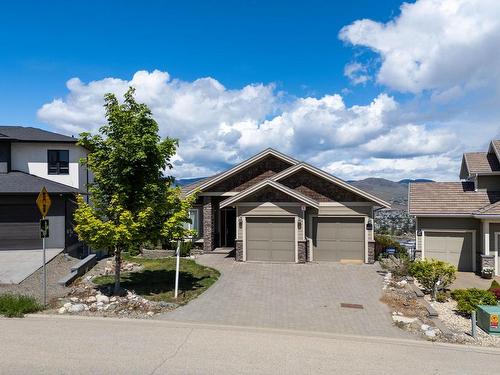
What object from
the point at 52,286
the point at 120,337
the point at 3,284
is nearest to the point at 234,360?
the point at 120,337

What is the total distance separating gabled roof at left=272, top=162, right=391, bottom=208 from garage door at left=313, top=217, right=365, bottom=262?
134cm

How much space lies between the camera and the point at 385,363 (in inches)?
320

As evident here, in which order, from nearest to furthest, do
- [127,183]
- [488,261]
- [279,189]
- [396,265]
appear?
[127,183] → [396,265] → [488,261] → [279,189]

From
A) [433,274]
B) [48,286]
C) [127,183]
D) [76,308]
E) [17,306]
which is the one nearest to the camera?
[17,306]

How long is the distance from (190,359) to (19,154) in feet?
71.3

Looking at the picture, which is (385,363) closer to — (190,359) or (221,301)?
(190,359)

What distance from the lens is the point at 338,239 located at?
69.7ft

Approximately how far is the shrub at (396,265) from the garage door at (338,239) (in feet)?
4.35

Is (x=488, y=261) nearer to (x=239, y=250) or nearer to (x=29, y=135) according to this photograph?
(x=239, y=250)

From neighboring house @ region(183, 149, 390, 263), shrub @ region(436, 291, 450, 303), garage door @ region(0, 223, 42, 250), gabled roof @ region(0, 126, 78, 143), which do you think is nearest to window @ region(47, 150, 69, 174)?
gabled roof @ region(0, 126, 78, 143)

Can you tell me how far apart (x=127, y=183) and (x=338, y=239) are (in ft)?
39.8

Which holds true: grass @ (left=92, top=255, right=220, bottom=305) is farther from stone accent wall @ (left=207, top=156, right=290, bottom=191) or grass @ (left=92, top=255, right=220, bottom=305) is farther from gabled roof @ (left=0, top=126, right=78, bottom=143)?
gabled roof @ (left=0, top=126, right=78, bottom=143)

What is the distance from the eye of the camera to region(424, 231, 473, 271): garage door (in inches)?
827

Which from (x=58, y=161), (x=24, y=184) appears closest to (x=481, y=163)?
(x=58, y=161)
